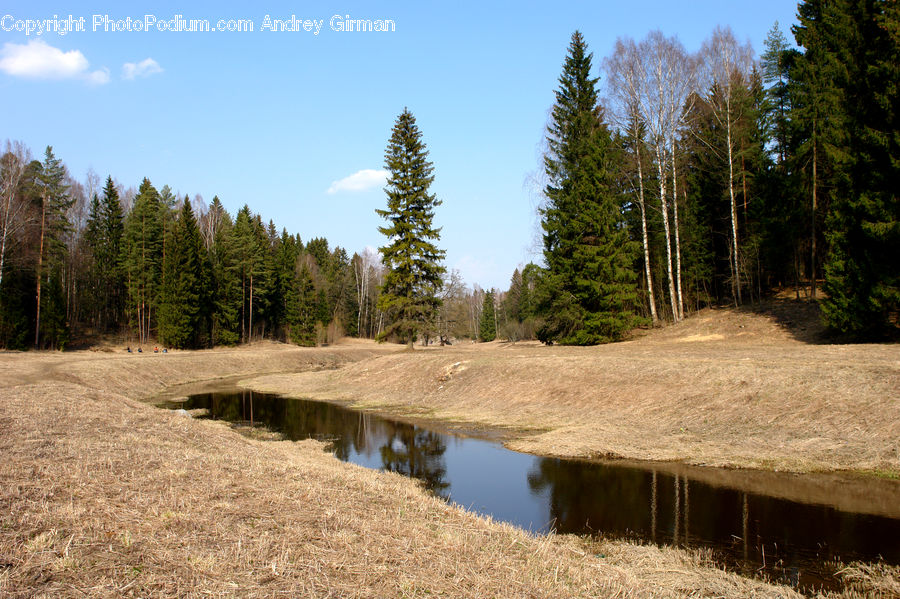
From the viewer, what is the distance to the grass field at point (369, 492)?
4953 mm

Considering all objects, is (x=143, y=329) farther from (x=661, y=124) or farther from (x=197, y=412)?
(x=661, y=124)

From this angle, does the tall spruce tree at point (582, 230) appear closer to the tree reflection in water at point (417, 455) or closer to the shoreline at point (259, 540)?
the tree reflection in water at point (417, 455)

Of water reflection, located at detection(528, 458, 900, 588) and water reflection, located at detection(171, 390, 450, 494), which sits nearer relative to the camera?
water reflection, located at detection(528, 458, 900, 588)

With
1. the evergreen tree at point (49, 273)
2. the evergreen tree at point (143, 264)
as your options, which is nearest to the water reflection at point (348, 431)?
the evergreen tree at point (49, 273)

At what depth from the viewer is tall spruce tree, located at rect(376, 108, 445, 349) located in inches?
1436

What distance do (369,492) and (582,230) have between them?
24.0 meters

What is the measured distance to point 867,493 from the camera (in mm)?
9461

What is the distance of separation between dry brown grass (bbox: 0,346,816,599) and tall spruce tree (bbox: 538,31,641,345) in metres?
20.9

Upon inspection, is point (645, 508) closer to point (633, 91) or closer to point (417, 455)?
point (417, 455)

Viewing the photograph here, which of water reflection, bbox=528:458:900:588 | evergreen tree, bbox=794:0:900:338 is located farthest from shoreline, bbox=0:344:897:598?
evergreen tree, bbox=794:0:900:338

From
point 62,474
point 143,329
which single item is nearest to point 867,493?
point 62,474

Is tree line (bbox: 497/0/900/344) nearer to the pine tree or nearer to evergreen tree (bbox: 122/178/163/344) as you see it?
the pine tree

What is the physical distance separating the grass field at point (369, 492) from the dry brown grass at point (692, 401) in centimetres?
7

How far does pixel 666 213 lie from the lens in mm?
31203
